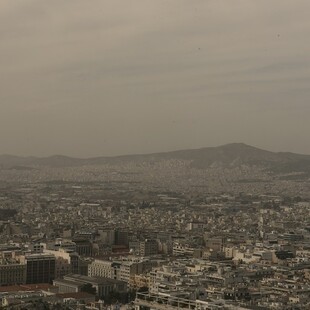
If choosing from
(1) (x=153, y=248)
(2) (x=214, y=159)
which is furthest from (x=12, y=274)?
(2) (x=214, y=159)

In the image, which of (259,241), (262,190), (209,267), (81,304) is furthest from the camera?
(262,190)

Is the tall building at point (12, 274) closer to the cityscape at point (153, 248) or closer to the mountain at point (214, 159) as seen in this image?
→ the cityscape at point (153, 248)

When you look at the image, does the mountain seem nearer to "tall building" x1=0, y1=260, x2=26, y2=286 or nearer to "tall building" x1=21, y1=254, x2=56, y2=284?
"tall building" x1=21, y1=254, x2=56, y2=284

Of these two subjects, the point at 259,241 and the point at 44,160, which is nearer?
the point at 259,241

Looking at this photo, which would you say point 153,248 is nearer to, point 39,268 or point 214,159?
point 39,268

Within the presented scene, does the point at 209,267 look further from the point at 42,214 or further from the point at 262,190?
the point at 262,190

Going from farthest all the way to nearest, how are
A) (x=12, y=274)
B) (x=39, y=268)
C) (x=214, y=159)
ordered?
(x=214, y=159) < (x=39, y=268) < (x=12, y=274)

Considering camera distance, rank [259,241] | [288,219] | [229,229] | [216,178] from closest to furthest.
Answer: [259,241], [229,229], [288,219], [216,178]

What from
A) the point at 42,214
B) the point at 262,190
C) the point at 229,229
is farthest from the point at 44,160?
the point at 229,229
